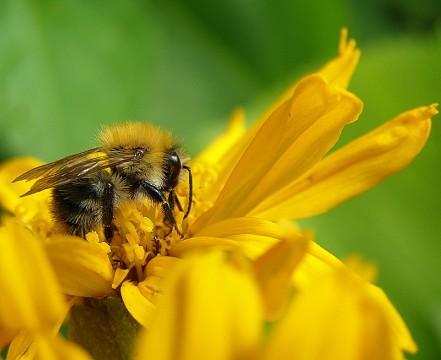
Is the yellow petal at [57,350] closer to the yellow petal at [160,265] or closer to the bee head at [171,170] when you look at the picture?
the yellow petal at [160,265]

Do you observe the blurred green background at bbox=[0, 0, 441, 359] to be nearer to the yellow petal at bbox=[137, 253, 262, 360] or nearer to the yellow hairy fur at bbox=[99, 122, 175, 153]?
the yellow hairy fur at bbox=[99, 122, 175, 153]

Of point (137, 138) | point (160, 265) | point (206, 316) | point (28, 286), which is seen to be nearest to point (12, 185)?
point (137, 138)

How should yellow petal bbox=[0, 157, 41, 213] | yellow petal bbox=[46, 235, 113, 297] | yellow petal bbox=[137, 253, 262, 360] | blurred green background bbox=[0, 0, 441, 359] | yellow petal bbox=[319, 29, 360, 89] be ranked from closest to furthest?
yellow petal bbox=[137, 253, 262, 360] → yellow petal bbox=[46, 235, 113, 297] → yellow petal bbox=[319, 29, 360, 89] → yellow petal bbox=[0, 157, 41, 213] → blurred green background bbox=[0, 0, 441, 359]

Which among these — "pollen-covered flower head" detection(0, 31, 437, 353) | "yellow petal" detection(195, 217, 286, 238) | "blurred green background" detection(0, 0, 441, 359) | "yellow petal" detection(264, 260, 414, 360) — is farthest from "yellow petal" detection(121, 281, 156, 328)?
"blurred green background" detection(0, 0, 441, 359)

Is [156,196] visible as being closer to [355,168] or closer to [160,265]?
[160,265]

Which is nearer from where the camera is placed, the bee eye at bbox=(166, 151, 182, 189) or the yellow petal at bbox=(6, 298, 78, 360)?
the yellow petal at bbox=(6, 298, 78, 360)

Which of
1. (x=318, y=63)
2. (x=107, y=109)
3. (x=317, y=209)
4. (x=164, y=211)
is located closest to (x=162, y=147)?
(x=164, y=211)

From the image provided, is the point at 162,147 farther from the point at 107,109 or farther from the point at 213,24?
the point at 213,24
